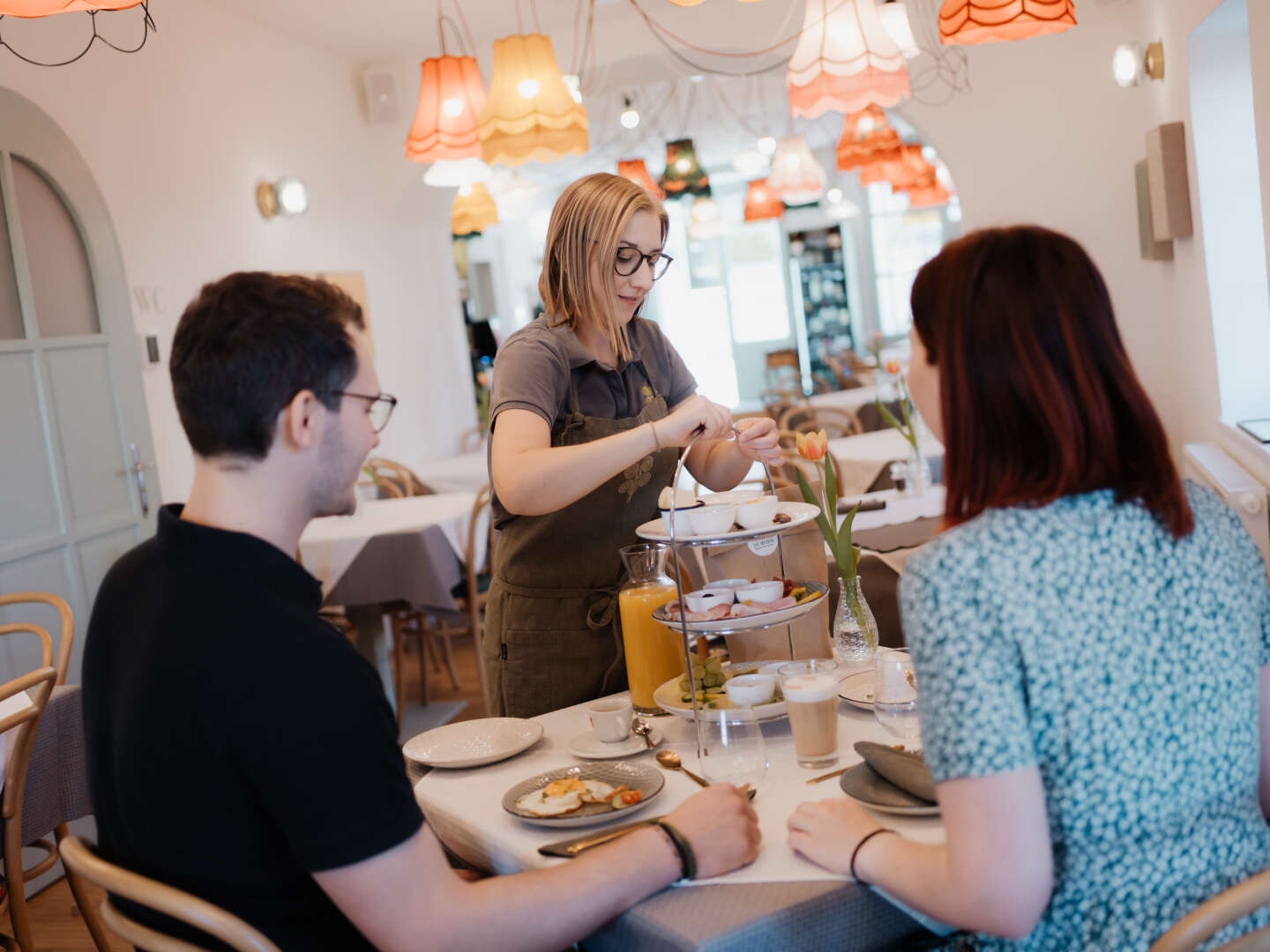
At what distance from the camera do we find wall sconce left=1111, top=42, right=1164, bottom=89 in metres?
5.02

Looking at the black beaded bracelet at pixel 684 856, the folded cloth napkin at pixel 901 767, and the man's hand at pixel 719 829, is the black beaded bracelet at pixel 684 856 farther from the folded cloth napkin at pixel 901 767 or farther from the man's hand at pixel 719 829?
the folded cloth napkin at pixel 901 767

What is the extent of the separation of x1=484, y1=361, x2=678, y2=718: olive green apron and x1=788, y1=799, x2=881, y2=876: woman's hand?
0.72 meters

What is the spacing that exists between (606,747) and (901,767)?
1.50 ft

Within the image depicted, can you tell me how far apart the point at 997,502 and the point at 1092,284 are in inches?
9.0

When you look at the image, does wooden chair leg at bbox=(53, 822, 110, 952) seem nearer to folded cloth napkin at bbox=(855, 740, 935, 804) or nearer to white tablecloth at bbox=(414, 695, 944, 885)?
white tablecloth at bbox=(414, 695, 944, 885)

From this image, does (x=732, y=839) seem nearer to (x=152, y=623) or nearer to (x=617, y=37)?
(x=152, y=623)

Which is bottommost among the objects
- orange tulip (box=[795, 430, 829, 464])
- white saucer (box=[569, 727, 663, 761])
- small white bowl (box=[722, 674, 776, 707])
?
white saucer (box=[569, 727, 663, 761])

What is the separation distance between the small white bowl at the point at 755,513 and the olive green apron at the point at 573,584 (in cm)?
34

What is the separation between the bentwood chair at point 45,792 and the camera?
8.09ft

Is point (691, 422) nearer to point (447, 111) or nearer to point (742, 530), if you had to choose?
point (742, 530)

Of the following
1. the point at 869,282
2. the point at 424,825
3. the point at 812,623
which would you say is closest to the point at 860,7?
the point at 812,623

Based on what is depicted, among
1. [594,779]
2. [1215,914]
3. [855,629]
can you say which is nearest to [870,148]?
[855,629]

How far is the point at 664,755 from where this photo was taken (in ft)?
5.19

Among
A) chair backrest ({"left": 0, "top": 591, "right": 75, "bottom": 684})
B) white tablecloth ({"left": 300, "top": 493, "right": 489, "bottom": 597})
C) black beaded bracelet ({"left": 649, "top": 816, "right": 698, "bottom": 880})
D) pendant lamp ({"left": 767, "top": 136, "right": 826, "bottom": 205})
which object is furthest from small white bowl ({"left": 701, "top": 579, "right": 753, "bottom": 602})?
pendant lamp ({"left": 767, "top": 136, "right": 826, "bottom": 205})
